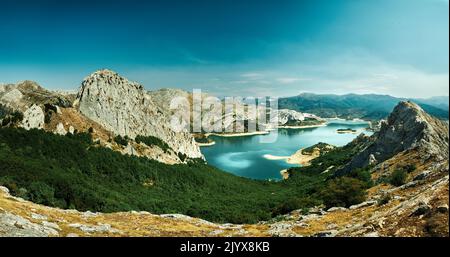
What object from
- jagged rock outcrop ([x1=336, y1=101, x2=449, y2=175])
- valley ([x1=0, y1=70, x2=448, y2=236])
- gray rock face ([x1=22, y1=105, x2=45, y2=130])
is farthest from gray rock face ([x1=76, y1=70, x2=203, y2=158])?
jagged rock outcrop ([x1=336, y1=101, x2=449, y2=175])

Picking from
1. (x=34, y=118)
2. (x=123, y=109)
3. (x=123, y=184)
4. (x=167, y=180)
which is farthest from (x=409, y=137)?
(x=123, y=109)

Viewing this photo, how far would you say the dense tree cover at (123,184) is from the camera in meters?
49.2

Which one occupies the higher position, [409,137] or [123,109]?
[123,109]

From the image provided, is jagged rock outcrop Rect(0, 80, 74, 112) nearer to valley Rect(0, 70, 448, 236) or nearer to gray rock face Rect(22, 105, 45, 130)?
valley Rect(0, 70, 448, 236)

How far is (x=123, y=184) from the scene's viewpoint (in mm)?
86562

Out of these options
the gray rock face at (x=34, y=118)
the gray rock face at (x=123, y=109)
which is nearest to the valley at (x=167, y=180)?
the gray rock face at (x=34, y=118)

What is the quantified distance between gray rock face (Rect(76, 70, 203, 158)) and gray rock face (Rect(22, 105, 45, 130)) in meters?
21.5

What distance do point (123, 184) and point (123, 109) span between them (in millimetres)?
52017

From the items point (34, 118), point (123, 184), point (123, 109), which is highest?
point (123, 109)

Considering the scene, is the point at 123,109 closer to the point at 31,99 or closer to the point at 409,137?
the point at 31,99

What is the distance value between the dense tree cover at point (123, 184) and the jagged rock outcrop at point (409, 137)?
43.8ft

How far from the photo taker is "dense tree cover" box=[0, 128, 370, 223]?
1937 inches

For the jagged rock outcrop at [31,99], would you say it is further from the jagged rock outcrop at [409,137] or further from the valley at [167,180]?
the jagged rock outcrop at [409,137]
